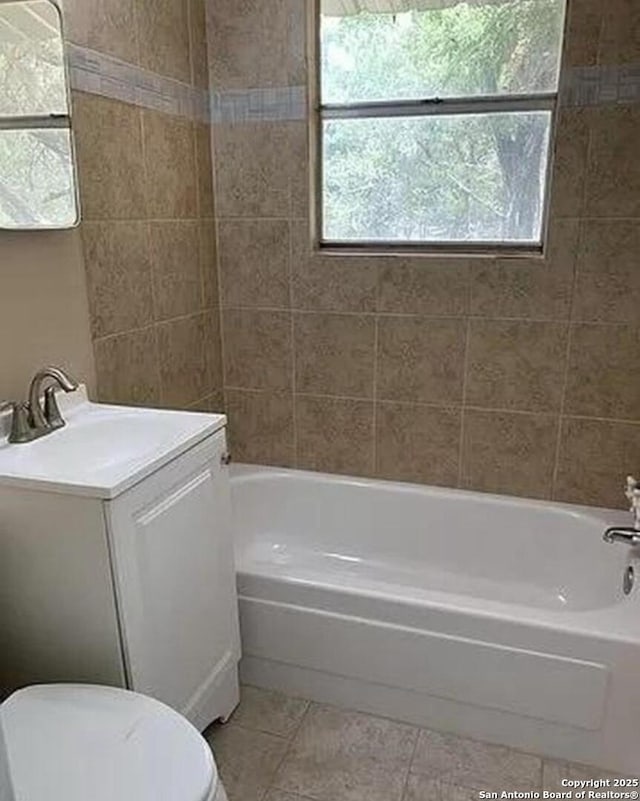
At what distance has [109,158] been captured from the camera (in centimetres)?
192

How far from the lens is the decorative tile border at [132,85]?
178 centimetres

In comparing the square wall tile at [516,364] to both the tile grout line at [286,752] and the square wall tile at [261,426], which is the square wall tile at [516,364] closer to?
the square wall tile at [261,426]

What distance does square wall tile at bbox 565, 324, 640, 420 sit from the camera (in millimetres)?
2203

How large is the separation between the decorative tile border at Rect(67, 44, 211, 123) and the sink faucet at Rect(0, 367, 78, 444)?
0.79 meters

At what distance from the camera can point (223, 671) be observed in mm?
1831

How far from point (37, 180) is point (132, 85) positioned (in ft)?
1.74

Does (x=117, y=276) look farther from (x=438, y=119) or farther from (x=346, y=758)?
(x=346, y=758)

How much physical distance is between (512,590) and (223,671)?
1.10 metres

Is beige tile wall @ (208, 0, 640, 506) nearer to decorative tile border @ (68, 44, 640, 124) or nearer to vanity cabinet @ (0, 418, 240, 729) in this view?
decorative tile border @ (68, 44, 640, 124)

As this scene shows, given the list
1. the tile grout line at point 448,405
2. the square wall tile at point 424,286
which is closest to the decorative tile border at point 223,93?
the square wall tile at point 424,286

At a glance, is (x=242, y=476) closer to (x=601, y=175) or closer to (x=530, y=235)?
(x=530, y=235)

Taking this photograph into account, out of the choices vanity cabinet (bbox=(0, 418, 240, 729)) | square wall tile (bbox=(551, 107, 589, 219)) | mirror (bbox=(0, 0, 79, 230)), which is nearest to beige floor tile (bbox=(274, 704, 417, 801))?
vanity cabinet (bbox=(0, 418, 240, 729))

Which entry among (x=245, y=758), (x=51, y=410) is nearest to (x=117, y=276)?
(x=51, y=410)

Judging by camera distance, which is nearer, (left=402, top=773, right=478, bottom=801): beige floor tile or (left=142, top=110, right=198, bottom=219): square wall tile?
(left=402, top=773, right=478, bottom=801): beige floor tile
